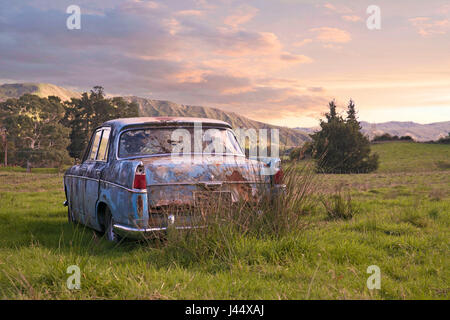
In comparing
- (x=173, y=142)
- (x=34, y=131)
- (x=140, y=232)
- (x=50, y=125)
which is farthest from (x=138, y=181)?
(x=34, y=131)

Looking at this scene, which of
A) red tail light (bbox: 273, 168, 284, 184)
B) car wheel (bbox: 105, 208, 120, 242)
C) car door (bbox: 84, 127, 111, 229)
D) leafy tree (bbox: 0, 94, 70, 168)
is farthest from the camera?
leafy tree (bbox: 0, 94, 70, 168)

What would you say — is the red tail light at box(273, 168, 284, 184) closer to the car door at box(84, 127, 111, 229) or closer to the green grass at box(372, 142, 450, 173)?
the car door at box(84, 127, 111, 229)

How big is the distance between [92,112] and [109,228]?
69104 millimetres

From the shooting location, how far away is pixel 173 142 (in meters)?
6.57

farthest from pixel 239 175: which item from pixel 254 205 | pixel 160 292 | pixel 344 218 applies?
pixel 344 218

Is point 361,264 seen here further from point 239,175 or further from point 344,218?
point 344,218

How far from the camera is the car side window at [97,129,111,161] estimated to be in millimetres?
6842

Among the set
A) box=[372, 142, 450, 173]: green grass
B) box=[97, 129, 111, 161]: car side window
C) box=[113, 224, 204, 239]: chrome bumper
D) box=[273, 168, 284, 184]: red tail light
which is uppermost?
box=[97, 129, 111, 161]: car side window

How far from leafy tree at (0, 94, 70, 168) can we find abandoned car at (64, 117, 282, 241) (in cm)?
6068

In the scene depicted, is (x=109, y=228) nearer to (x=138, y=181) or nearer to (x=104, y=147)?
(x=138, y=181)

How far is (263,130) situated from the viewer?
5.79 m

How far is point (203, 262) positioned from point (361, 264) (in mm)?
1819

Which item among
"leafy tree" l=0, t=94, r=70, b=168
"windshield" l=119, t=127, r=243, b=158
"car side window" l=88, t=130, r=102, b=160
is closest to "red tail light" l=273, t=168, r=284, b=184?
"windshield" l=119, t=127, r=243, b=158

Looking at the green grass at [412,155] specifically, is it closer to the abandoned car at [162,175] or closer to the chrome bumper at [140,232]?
the abandoned car at [162,175]
